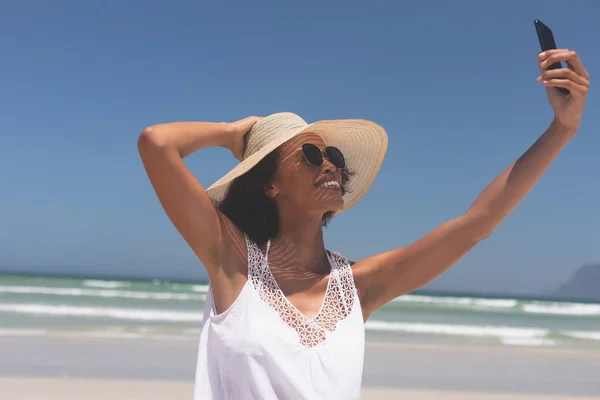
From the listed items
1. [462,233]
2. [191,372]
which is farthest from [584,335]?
[462,233]

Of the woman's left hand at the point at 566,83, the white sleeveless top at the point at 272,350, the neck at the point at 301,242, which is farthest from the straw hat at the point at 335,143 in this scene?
the woman's left hand at the point at 566,83

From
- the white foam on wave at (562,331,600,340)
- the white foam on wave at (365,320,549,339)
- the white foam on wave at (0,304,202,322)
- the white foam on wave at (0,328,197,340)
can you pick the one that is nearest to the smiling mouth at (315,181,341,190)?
the white foam on wave at (0,328,197,340)

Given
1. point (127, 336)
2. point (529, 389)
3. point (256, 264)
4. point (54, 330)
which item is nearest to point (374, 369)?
point (529, 389)

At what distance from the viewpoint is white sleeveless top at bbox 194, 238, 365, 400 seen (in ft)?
5.80

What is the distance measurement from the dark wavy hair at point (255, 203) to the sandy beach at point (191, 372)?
4969 mm

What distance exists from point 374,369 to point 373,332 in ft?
17.3

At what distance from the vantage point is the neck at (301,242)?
215cm

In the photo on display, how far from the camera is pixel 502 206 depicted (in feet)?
7.02

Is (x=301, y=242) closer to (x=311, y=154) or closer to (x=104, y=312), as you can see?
(x=311, y=154)

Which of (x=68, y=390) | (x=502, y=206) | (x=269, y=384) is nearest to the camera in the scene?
(x=269, y=384)

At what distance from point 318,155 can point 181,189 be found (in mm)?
552

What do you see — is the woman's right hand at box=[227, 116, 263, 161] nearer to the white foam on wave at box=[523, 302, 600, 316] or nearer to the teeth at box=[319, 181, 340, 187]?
the teeth at box=[319, 181, 340, 187]

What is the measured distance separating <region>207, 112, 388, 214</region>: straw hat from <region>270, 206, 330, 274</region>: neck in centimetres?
24

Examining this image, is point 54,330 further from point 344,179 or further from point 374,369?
point 344,179
